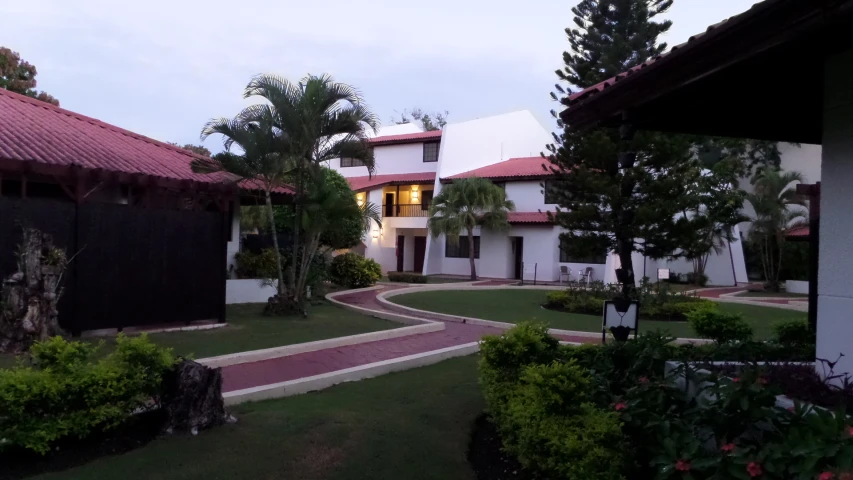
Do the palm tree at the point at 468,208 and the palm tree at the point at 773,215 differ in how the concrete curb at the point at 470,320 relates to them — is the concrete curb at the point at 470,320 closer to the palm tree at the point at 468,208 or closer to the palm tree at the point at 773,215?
the palm tree at the point at 468,208

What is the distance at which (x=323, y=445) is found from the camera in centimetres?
532

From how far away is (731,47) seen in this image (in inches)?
150

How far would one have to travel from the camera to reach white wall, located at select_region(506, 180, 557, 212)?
31.5 metres

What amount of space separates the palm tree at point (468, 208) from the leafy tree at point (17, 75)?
15.9 m

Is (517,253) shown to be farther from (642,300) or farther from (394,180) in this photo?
(642,300)

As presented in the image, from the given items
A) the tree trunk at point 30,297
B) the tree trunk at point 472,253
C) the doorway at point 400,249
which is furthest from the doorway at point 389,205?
the tree trunk at point 30,297

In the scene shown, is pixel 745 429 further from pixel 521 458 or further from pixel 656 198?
pixel 656 198

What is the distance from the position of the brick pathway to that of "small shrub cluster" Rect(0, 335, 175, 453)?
2.05 m

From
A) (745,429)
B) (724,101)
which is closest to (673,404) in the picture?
(745,429)

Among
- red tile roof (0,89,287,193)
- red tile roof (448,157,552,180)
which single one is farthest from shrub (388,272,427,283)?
red tile roof (0,89,287,193)

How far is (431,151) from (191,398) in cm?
3051

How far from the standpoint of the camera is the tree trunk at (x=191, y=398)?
18.0 ft

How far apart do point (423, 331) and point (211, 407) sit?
26.2ft

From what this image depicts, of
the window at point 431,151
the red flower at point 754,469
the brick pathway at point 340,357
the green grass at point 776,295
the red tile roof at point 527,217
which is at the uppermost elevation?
the window at point 431,151
